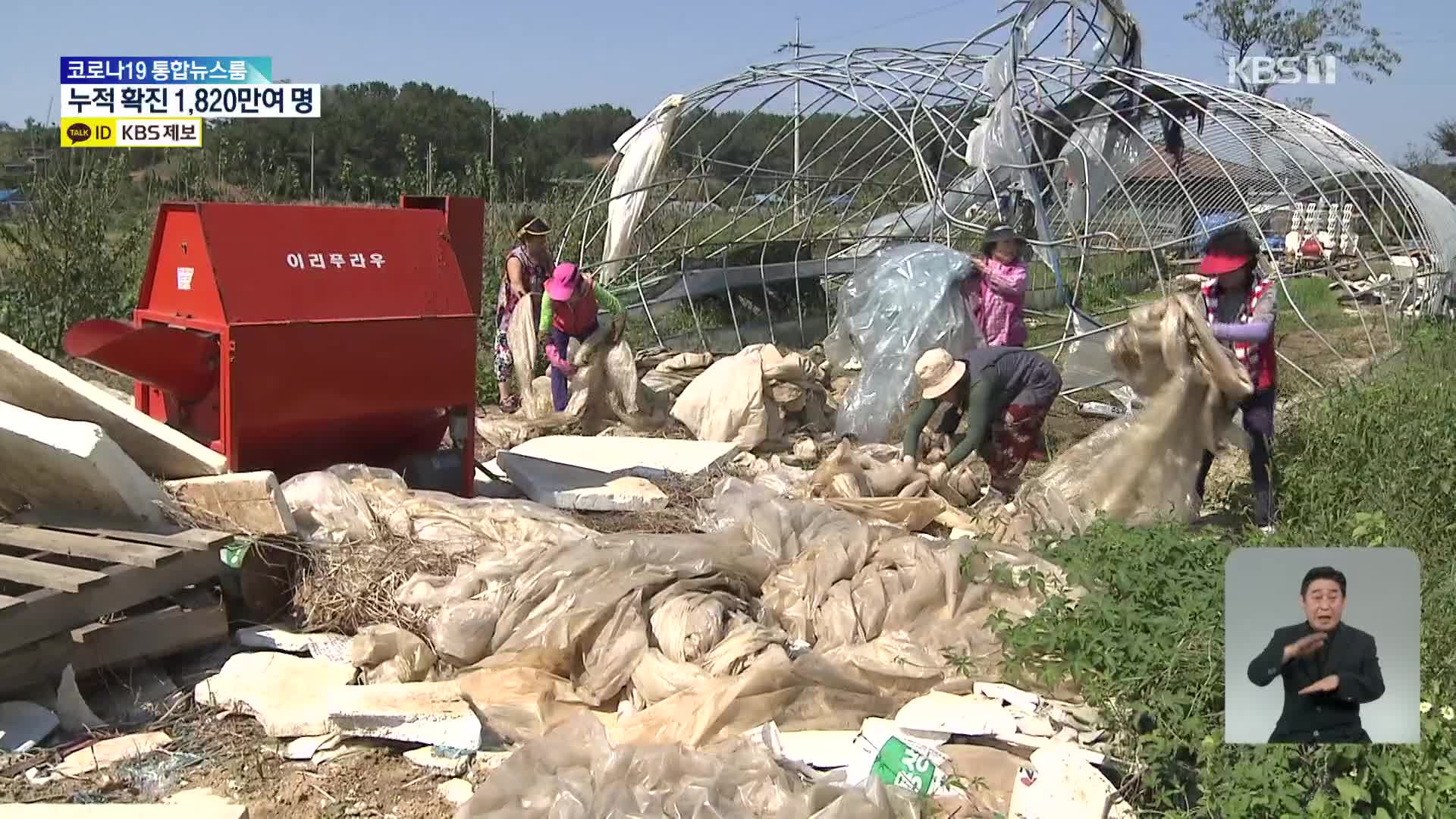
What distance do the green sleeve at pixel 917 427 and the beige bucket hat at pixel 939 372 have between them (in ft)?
0.16

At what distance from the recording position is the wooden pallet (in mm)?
3641

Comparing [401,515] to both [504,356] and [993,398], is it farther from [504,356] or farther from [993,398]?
[504,356]

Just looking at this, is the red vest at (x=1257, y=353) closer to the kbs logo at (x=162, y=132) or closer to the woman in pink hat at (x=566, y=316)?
the woman in pink hat at (x=566, y=316)

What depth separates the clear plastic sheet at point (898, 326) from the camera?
8.18m

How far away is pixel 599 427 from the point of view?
807cm

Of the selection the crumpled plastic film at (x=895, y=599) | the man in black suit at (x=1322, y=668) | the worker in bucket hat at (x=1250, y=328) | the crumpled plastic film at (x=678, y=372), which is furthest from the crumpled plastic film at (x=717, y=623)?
the crumpled plastic film at (x=678, y=372)

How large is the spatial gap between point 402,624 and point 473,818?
1524 millimetres

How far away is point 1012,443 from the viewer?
636cm

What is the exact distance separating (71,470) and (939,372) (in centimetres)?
390

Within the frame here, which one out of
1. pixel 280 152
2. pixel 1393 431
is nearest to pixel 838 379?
pixel 1393 431

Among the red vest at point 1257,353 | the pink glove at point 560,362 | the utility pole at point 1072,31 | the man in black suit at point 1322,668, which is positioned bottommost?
the pink glove at point 560,362

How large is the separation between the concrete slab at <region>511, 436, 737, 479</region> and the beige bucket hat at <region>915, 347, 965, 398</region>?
1324 millimetres

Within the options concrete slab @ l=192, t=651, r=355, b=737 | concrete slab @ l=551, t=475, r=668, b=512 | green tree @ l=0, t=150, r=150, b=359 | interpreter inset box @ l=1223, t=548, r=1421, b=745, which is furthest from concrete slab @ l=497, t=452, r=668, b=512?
interpreter inset box @ l=1223, t=548, r=1421, b=745

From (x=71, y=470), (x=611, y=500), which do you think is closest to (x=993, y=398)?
(x=611, y=500)
